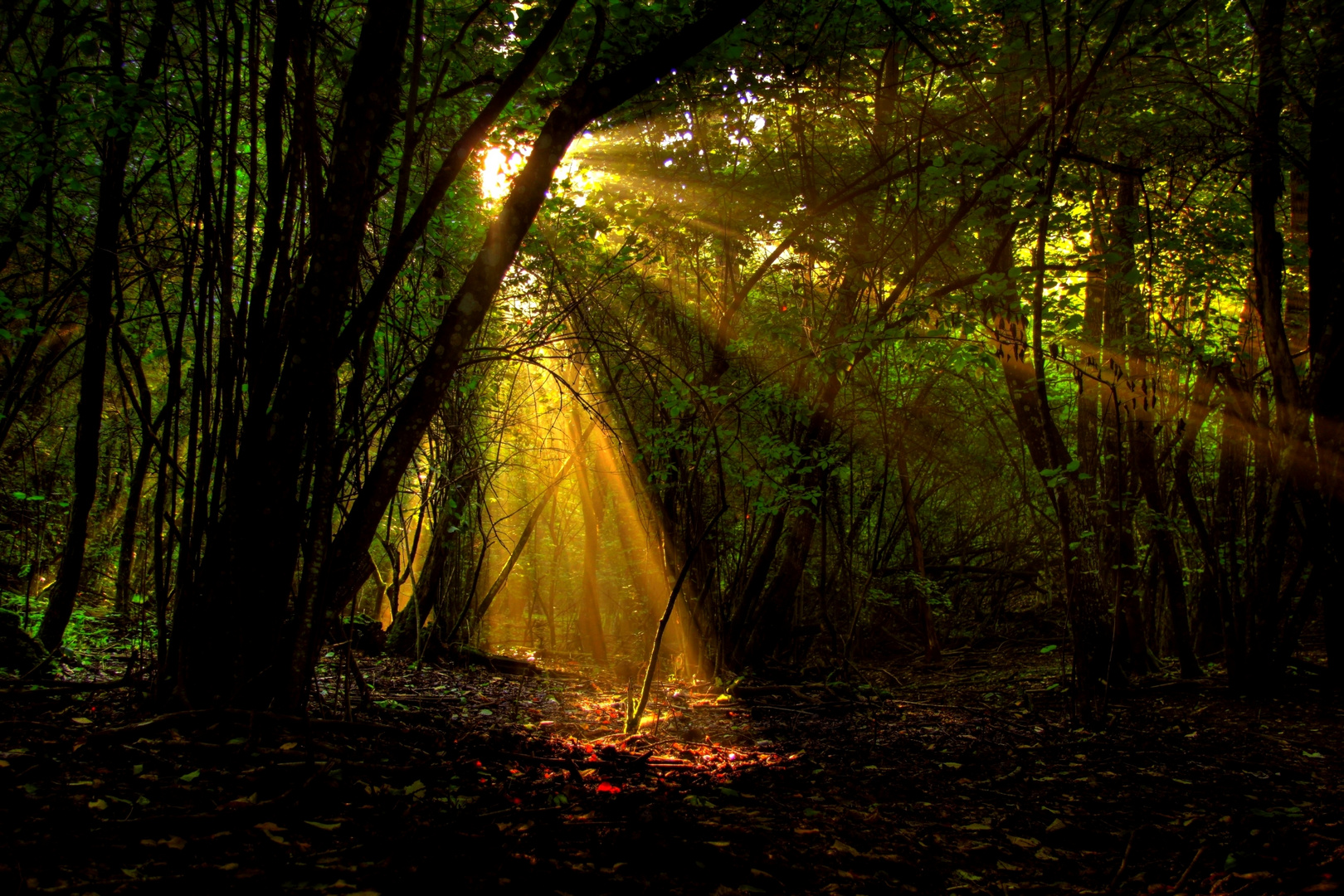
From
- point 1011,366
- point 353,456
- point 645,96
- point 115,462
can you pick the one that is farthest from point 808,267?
point 115,462

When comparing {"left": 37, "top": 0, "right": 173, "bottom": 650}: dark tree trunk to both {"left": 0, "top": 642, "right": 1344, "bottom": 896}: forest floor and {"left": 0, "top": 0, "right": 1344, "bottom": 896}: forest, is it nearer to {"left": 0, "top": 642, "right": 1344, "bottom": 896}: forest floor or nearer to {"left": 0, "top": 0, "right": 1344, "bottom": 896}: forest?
{"left": 0, "top": 0, "right": 1344, "bottom": 896}: forest

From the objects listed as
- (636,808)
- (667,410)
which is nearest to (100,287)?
(667,410)

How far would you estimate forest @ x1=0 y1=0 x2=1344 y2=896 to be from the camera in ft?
8.04

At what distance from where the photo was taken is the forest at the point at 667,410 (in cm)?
245

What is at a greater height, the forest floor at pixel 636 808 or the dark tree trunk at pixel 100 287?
the dark tree trunk at pixel 100 287

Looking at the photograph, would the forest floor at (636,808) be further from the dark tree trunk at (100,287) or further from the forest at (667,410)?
the dark tree trunk at (100,287)

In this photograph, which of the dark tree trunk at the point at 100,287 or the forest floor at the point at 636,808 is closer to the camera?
the forest floor at the point at 636,808

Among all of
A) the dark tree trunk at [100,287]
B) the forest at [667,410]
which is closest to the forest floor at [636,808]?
the forest at [667,410]

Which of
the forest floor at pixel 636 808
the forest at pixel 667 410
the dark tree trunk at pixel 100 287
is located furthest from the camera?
the dark tree trunk at pixel 100 287

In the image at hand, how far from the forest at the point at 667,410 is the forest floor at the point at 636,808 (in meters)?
0.02

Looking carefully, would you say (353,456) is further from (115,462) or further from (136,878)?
(115,462)

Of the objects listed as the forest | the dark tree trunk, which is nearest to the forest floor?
the forest

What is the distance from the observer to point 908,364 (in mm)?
7082

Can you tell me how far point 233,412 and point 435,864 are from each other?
1918mm
